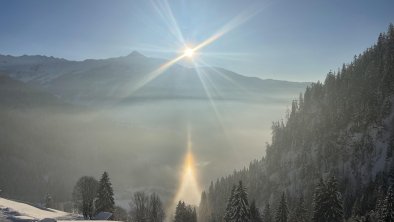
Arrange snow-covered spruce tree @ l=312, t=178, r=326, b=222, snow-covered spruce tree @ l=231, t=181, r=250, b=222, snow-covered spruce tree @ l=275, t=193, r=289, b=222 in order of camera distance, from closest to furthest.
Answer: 1. snow-covered spruce tree @ l=231, t=181, r=250, b=222
2. snow-covered spruce tree @ l=312, t=178, r=326, b=222
3. snow-covered spruce tree @ l=275, t=193, r=289, b=222

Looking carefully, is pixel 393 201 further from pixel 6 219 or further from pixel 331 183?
pixel 6 219

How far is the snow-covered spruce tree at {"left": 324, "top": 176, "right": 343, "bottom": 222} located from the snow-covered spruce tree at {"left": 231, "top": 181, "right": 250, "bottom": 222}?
16379 mm

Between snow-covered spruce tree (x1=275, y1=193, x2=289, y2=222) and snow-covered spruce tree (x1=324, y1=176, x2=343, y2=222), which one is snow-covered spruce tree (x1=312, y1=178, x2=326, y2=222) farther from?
snow-covered spruce tree (x1=275, y1=193, x2=289, y2=222)

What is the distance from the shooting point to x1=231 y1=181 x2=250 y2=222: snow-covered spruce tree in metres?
92.1

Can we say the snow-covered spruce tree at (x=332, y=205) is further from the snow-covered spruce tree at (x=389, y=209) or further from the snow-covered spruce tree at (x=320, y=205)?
the snow-covered spruce tree at (x=389, y=209)

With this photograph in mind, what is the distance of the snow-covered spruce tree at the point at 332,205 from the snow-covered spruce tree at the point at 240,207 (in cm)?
1638

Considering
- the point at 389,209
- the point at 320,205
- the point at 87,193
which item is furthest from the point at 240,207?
the point at 87,193

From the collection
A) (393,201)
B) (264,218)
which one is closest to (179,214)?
(264,218)

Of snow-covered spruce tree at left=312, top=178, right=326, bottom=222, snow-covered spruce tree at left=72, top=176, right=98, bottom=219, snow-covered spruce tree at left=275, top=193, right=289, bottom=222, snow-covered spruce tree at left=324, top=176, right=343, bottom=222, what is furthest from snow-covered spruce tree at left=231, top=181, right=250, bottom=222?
snow-covered spruce tree at left=72, top=176, right=98, bottom=219

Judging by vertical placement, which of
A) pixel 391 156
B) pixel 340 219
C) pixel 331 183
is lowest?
pixel 340 219

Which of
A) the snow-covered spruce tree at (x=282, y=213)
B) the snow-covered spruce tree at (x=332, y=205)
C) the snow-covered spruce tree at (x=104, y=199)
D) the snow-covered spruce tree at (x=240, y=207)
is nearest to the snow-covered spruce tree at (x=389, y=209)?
the snow-covered spruce tree at (x=332, y=205)

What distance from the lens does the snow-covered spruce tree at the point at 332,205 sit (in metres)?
92.4

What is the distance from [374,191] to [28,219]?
146 meters

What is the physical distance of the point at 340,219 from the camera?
92688 mm
